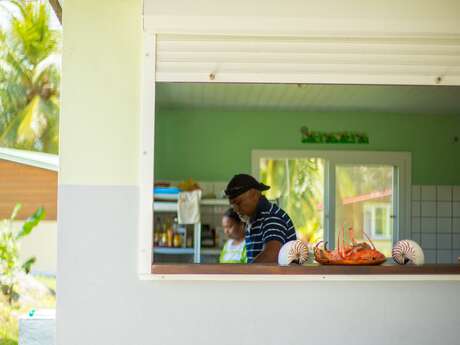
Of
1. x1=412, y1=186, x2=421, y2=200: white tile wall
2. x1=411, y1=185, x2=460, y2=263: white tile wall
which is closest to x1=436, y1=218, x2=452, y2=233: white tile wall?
x1=411, y1=185, x2=460, y2=263: white tile wall

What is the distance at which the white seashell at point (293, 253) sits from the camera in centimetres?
418

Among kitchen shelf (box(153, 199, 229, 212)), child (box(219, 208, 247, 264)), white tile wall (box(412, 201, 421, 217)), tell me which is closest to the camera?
child (box(219, 208, 247, 264))

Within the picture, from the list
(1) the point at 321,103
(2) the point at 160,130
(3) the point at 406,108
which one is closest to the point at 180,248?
(2) the point at 160,130

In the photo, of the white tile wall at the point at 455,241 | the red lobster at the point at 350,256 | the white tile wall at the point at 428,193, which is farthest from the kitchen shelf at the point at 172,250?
the red lobster at the point at 350,256

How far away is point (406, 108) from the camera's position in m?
9.51

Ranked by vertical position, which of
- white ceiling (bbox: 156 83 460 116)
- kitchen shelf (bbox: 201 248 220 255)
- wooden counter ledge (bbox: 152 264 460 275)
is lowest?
kitchen shelf (bbox: 201 248 220 255)

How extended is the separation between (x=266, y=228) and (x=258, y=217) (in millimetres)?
199

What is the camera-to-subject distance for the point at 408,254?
170 inches

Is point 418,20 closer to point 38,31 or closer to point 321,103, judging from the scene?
point 321,103

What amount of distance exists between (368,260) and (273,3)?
60.4 inches

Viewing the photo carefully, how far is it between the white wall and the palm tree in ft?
41.9

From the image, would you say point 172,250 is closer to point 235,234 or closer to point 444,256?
point 235,234

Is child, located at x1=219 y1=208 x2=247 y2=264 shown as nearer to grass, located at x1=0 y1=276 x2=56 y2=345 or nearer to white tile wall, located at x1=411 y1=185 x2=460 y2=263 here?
white tile wall, located at x1=411 y1=185 x2=460 y2=263

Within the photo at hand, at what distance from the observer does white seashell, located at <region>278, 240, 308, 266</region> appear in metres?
4.18
